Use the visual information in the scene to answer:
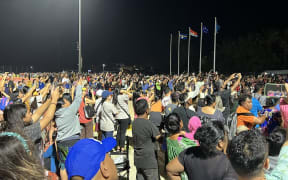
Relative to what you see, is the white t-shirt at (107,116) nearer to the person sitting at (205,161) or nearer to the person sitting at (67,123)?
the person sitting at (67,123)

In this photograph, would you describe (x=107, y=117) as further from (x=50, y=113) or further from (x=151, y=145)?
(x=50, y=113)

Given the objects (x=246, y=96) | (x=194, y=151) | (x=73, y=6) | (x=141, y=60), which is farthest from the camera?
(x=141, y=60)

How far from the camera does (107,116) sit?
6.63 m

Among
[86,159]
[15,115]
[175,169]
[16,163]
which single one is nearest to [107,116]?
[15,115]

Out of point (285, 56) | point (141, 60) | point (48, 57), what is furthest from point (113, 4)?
point (285, 56)

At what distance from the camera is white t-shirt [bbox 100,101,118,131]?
660 cm

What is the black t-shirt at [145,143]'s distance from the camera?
406 cm

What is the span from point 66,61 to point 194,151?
60674 mm

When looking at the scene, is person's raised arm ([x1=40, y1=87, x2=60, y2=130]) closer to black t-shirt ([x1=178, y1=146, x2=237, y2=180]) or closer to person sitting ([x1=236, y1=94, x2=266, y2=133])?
black t-shirt ([x1=178, y1=146, x2=237, y2=180])

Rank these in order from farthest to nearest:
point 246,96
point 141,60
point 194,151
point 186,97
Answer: point 141,60 < point 186,97 < point 246,96 < point 194,151

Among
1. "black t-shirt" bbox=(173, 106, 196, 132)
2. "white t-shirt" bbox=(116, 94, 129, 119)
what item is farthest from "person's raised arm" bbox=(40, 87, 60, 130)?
"white t-shirt" bbox=(116, 94, 129, 119)

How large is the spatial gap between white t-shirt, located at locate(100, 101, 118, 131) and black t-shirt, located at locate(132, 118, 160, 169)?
2585 mm

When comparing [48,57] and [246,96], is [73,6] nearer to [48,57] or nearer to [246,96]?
[48,57]

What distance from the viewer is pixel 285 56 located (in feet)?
133
